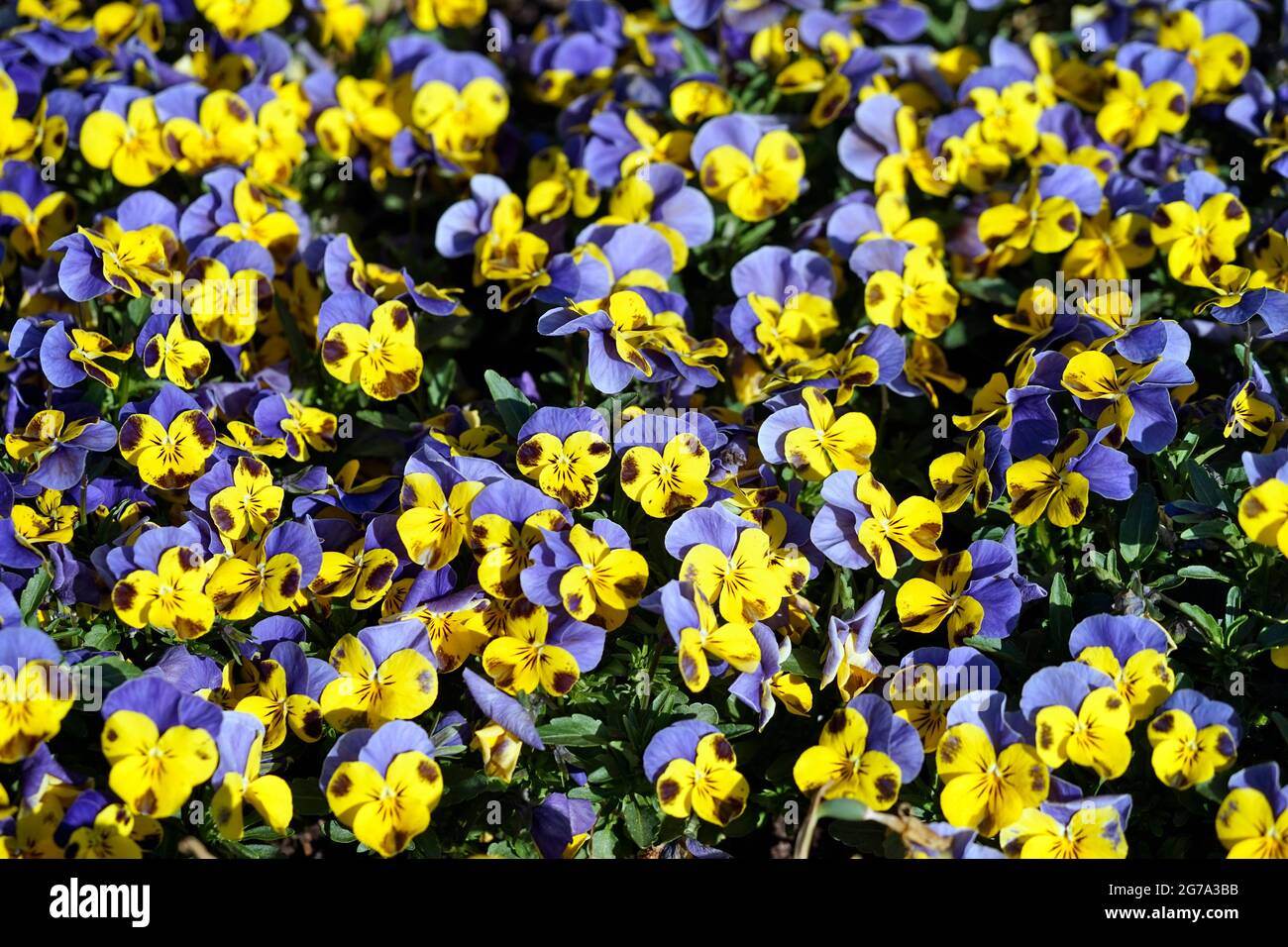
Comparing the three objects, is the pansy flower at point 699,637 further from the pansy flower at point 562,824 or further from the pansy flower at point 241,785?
the pansy flower at point 241,785

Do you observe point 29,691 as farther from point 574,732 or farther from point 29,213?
point 29,213

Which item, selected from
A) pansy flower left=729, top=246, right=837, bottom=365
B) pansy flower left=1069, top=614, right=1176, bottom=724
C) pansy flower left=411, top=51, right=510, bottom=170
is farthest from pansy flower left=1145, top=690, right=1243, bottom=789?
pansy flower left=411, top=51, right=510, bottom=170

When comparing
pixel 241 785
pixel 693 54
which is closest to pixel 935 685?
pixel 241 785

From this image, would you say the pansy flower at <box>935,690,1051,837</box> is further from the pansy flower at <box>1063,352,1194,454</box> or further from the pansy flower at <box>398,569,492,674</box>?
the pansy flower at <box>398,569,492,674</box>

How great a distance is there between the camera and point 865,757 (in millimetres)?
2564

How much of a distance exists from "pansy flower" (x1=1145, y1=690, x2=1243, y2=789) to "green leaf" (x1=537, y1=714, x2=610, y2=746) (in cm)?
114

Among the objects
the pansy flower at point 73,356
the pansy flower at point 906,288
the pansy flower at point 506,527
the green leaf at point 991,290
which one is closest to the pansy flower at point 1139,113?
the green leaf at point 991,290

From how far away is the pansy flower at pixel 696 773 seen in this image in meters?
2.57

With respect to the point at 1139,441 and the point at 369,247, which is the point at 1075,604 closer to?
the point at 1139,441

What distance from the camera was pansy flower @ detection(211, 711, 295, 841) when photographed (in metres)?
2.46

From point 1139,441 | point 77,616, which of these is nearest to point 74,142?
point 77,616

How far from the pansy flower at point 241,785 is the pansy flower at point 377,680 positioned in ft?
0.60

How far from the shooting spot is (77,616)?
114 inches

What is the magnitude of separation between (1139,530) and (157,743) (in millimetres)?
2177
